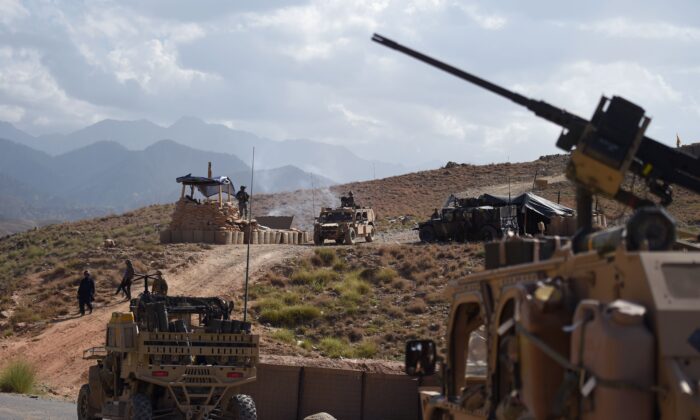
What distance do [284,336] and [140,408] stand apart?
14.5 m

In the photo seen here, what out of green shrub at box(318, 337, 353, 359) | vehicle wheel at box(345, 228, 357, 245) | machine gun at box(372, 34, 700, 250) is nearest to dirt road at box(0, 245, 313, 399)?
vehicle wheel at box(345, 228, 357, 245)

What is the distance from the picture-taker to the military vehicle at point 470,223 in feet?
138

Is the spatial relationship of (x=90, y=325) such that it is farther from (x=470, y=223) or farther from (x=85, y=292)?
(x=470, y=223)

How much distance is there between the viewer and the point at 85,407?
1695 centimetres

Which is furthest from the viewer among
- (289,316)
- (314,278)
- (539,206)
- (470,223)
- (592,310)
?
(470,223)

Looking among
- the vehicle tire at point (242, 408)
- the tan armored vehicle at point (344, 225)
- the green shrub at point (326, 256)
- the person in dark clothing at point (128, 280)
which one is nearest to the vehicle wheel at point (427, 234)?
the tan armored vehicle at point (344, 225)

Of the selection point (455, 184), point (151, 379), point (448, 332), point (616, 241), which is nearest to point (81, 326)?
point (151, 379)

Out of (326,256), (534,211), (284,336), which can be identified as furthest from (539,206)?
(284,336)

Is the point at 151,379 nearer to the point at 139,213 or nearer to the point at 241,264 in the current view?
the point at 241,264

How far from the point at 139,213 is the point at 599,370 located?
221ft

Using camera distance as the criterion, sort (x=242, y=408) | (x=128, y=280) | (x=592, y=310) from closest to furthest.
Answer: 1. (x=592, y=310)
2. (x=242, y=408)
3. (x=128, y=280)

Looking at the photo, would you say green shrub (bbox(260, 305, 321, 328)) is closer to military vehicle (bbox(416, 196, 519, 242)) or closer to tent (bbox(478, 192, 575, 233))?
military vehicle (bbox(416, 196, 519, 242))

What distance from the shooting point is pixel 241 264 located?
38.1m

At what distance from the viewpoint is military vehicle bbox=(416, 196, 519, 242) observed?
41969mm
